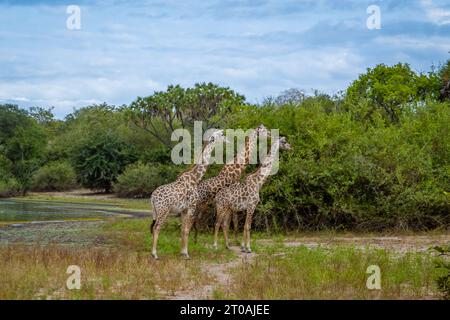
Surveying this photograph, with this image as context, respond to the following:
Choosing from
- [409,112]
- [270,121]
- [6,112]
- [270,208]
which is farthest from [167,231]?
[6,112]

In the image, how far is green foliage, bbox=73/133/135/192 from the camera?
167 feet

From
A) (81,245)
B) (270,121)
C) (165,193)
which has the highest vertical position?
(270,121)

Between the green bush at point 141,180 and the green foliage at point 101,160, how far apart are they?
309cm

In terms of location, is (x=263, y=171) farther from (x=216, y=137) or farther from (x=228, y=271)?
(x=228, y=271)

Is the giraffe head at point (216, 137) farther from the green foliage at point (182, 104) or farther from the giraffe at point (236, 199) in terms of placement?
the green foliage at point (182, 104)

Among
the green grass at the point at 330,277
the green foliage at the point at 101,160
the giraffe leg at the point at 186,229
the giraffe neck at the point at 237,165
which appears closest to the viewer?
the green grass at the point at 330,277

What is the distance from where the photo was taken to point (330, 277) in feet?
37.7

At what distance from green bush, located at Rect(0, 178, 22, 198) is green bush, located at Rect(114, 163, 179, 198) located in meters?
10.6

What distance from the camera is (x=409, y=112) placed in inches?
1025

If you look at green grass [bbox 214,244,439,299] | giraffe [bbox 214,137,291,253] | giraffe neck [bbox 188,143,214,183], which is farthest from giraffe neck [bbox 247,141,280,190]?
green grass [bbox 214,244,439,299]

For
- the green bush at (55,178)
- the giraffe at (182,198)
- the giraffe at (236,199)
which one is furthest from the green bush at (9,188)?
the giraffe at (182,198)

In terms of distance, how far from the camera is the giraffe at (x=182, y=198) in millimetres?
14898
